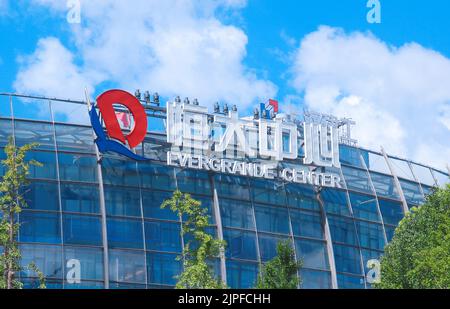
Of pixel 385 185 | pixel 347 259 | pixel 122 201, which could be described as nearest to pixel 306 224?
pixel 347 259

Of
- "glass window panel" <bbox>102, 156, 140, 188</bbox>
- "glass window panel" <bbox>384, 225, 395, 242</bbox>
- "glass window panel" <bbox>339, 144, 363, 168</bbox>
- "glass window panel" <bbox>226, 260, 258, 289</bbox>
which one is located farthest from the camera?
"glass window panel" <bbox>339, 144, 363, 168</bbox>

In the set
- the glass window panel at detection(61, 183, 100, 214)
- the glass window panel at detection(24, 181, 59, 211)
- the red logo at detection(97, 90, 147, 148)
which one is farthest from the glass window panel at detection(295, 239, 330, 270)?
the glass window panel at detection(24, 181, 59, 211)

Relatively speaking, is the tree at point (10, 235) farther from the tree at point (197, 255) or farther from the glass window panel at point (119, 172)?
the glass window panel at point (119, 172)

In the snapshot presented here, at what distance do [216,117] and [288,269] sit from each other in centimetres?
3005

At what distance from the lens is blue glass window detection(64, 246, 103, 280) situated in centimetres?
7525

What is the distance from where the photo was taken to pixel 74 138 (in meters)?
81.3

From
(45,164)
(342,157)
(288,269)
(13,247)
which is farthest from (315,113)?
(13,247)

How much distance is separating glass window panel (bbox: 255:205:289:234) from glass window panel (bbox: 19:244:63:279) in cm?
1766

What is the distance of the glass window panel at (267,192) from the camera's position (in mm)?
84938

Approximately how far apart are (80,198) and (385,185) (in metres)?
31.4

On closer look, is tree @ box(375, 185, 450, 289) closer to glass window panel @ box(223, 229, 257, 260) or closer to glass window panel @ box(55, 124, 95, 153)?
glass window panel @ box(223, 229, 257, 260)
